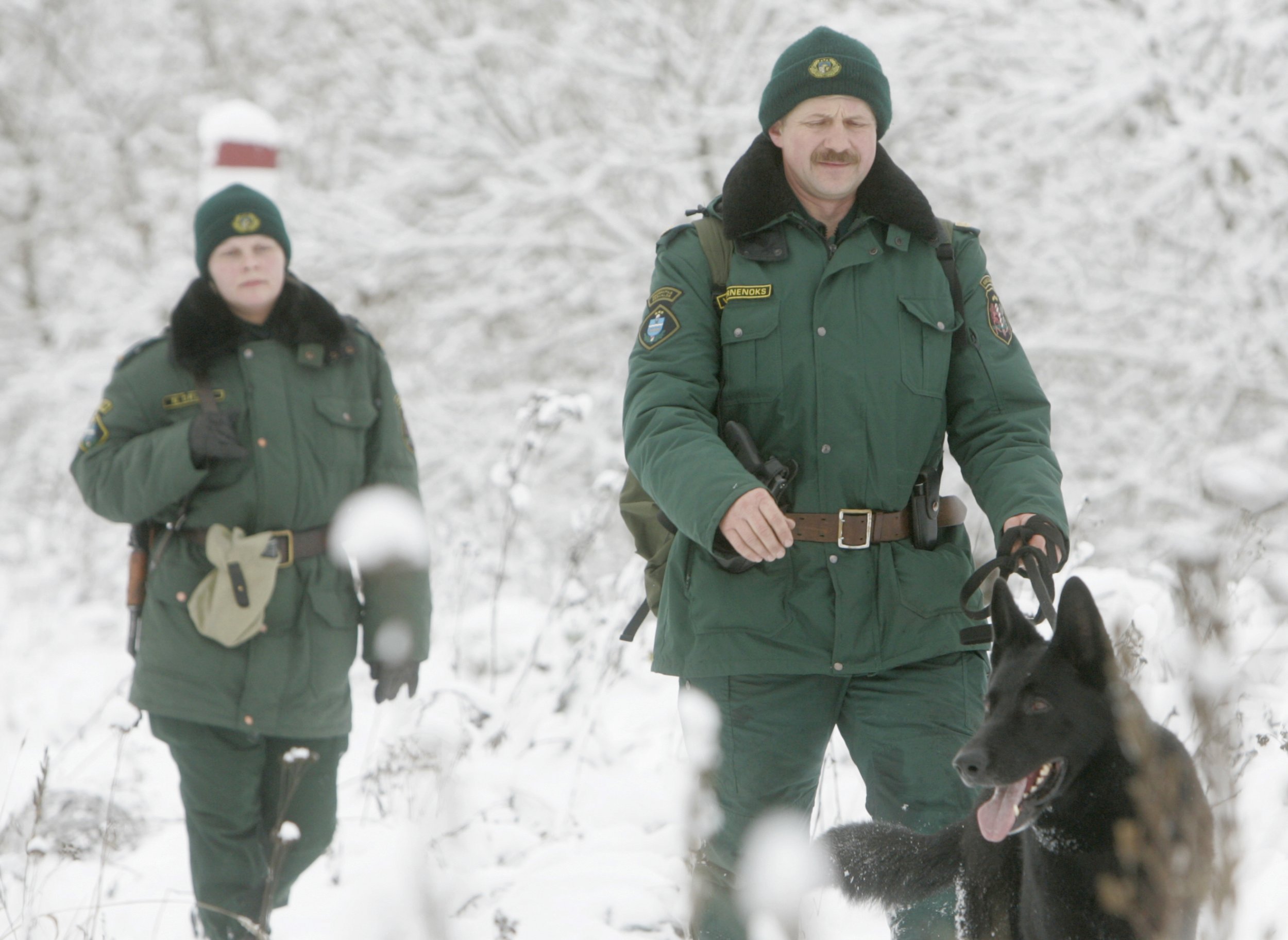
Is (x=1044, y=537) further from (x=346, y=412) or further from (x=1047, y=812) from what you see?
(x=346, y=412)

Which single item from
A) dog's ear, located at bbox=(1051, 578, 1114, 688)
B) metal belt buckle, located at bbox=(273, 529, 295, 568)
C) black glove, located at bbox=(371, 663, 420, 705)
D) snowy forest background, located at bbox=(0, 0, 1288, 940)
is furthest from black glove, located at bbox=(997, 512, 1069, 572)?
metal belt buckle, located at bbox=(273, 529, 295, 568)

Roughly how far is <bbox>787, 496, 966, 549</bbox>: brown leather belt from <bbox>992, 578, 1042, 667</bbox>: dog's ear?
353 mm

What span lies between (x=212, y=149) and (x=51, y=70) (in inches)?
242

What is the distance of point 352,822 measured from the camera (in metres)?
3.99

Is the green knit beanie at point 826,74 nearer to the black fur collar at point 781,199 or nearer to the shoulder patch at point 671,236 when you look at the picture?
the black fur collar at point 781,199

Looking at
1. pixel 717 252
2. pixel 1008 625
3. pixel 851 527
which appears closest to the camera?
pixel 1008 625

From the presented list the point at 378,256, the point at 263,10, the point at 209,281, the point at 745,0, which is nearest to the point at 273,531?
the point at 209,281

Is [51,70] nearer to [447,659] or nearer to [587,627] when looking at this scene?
[447,659]

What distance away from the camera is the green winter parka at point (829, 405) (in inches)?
87.5

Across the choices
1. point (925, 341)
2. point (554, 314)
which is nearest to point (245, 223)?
point (925, 341)

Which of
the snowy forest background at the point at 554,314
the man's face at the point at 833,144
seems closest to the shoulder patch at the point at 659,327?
the man's face at the point at 833,144

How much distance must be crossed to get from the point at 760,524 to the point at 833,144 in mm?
798

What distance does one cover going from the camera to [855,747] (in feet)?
7.63

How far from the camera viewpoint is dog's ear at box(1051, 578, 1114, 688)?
1.75 meters
